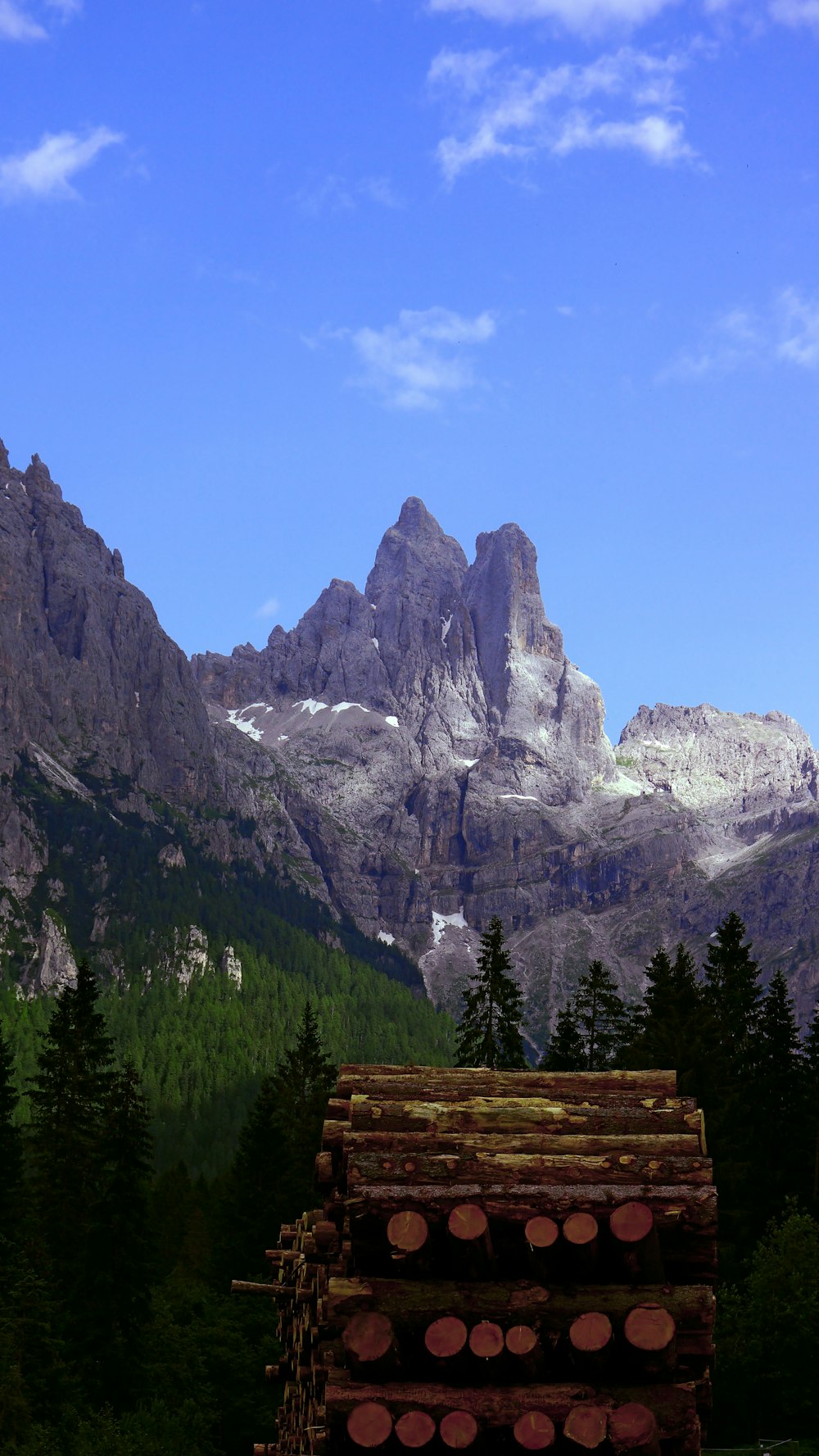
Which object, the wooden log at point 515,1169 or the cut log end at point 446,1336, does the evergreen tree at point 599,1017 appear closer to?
the wooden log at point 515,1169

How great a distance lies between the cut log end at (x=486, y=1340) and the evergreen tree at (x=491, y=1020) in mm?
55735

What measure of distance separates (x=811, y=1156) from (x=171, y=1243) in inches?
1589

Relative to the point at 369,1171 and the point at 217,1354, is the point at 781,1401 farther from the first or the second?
the point at 369,1171

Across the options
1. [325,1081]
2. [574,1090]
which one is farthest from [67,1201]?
[574,1090]

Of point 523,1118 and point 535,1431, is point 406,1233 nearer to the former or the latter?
point 535,1431

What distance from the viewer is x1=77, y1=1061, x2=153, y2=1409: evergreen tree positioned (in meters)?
53.4

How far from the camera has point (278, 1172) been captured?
67.1 metres

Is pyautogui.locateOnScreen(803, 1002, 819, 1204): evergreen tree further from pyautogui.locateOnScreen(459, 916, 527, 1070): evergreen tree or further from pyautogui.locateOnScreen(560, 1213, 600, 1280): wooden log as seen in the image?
pyautogui.locateOnScreen(560, 1213, 600, 1280): wooden log

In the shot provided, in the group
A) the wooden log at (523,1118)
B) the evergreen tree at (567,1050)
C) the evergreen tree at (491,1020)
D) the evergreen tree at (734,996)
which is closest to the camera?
the wooden log at (523,1118)

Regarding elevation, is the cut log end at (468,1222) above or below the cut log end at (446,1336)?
above

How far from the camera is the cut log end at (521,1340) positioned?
11.2 meters

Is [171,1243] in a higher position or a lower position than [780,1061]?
lower

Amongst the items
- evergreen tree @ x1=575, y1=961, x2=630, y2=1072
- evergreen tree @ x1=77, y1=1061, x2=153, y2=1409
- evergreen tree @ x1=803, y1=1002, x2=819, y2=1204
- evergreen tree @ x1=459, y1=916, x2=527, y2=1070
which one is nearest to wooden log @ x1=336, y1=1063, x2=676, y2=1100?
evergreen tree @ x1=77, y1=1061, x2=153, y2=1409

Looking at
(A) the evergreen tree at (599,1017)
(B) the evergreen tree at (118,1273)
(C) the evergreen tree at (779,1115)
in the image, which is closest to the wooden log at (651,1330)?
(B) the evergreen tree at (118,1273)
